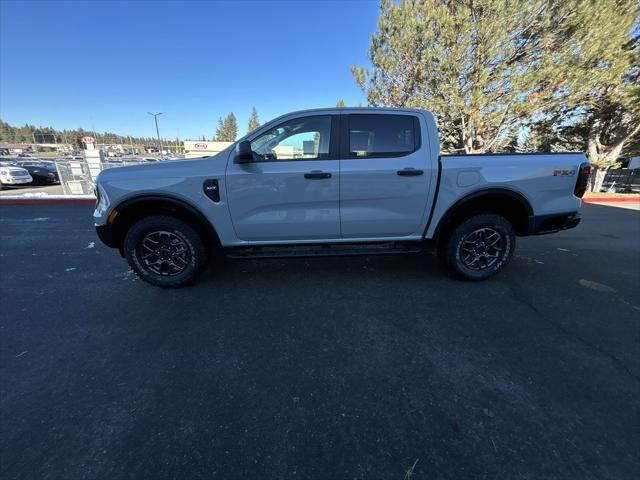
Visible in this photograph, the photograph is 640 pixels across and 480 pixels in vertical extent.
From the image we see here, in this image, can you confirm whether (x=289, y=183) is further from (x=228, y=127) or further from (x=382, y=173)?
(x=228, y=127)

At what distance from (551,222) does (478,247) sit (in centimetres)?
88

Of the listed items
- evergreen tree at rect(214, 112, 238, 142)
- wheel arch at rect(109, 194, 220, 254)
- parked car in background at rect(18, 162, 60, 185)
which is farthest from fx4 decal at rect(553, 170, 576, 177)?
evergreen tree at rect(214, 112, 238, 142)

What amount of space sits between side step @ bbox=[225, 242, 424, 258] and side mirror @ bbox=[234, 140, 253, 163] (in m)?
0.99

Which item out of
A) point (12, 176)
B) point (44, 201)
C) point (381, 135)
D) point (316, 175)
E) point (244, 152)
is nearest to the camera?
point (244, 152)

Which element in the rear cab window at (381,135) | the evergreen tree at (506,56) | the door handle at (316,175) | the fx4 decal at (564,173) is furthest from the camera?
the evergreen tree at (506,56)

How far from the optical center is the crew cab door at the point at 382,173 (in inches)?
128

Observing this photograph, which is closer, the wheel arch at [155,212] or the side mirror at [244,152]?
the side mirror at [244,152]

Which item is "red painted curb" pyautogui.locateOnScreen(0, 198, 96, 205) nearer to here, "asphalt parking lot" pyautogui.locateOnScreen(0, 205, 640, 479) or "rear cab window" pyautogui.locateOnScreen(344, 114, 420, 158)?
"asphalt parking lot" pyautogui.locateOnScreen(0, 205, 640, 479)

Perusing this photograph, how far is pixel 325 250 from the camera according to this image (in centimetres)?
352

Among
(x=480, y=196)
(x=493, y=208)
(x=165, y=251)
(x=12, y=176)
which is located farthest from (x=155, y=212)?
(x=12, y=176)

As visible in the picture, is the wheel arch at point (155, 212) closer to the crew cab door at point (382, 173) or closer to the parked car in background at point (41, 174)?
the crew cab door at point (382, 173)

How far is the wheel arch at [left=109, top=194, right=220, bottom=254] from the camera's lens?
10.5ft

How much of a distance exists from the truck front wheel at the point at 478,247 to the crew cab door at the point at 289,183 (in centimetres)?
142

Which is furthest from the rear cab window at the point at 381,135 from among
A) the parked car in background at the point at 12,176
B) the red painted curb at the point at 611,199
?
the parked car in background at the point at 12,176
